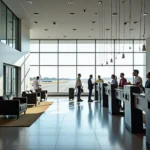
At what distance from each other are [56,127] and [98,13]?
23.0 feet

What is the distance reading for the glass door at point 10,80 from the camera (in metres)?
11.3

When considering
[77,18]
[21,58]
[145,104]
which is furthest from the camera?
[21,58]

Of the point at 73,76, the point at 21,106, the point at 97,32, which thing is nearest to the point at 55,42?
the point at 73,76

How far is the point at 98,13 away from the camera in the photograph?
11602mm

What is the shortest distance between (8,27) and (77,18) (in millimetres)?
3407

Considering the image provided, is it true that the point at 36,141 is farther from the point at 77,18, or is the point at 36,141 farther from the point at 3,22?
the point at 77,18

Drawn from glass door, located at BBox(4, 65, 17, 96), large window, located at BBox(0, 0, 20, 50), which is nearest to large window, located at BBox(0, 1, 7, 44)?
large window, located at BBox(0, 0, 20, 50)

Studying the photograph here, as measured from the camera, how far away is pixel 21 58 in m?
13.5

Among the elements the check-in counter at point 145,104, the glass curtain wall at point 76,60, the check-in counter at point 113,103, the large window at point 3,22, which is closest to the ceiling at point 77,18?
the large window at point 3,22

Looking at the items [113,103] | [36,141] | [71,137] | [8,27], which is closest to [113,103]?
[113,103]

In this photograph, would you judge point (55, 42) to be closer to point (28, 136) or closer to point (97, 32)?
point (97, 32)

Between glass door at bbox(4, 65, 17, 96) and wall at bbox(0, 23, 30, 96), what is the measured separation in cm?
28

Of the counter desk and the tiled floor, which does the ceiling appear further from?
the tiled floor

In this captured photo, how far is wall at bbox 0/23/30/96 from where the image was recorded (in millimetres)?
10270
